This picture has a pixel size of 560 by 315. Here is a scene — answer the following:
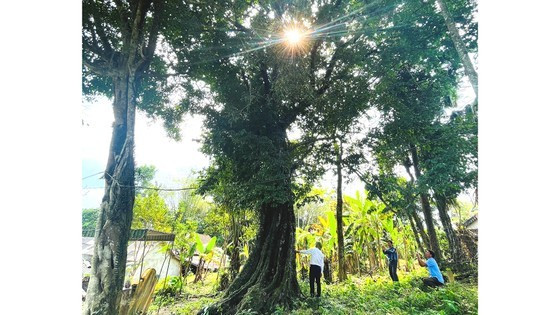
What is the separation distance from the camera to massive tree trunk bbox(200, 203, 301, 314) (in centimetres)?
327

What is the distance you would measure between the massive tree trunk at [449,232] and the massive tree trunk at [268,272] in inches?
73.2

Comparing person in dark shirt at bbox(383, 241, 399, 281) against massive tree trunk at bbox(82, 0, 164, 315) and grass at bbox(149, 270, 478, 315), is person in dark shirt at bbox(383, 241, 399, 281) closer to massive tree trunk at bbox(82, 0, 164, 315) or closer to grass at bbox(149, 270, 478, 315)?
grass at bbox(149, 270, 478, 315)

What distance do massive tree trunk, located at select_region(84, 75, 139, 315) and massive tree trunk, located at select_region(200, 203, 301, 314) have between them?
1180 millimetres

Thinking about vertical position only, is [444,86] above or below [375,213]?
above

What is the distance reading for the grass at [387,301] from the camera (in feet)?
8.03

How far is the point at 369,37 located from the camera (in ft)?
11.3

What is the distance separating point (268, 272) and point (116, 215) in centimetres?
199

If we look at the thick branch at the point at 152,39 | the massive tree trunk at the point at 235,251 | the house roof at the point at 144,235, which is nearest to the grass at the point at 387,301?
the massive tree trunk at the point at 235,251

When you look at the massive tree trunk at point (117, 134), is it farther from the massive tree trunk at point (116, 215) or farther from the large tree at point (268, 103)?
the large tree at point (268, 103)

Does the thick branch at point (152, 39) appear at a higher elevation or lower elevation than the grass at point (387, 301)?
higher

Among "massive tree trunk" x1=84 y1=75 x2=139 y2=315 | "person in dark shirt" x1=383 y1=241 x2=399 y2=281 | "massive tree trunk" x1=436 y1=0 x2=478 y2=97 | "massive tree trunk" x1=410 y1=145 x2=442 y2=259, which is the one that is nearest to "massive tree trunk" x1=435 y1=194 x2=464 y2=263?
"massive tree trunk" x1=410 y1=145 x2=442 y2=259

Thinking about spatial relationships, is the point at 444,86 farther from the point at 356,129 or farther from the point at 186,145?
the point at 186,145

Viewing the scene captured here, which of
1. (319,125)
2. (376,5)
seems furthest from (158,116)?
(376,5)
